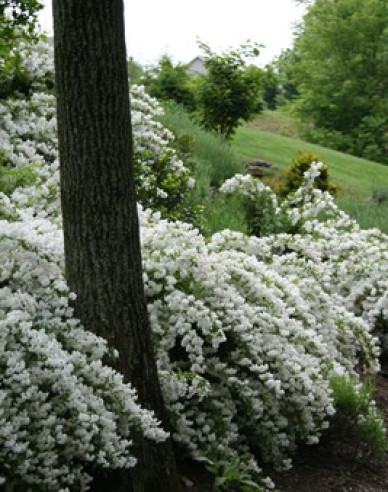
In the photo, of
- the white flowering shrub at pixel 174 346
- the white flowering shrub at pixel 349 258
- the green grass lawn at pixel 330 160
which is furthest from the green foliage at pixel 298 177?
the white flowering shrub at pixel 174 346

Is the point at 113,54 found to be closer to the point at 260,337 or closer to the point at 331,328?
the point at 260,337

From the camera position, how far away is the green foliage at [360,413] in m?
5.68

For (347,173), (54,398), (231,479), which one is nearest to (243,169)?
(347,173)

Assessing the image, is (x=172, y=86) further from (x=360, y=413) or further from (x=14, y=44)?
(x=360, y=413)

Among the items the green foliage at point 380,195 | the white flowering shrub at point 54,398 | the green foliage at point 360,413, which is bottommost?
the green foliage at point 380,195

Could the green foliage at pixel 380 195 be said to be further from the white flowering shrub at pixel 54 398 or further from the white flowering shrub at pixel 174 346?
the white flowering shrub at pixel 54 398

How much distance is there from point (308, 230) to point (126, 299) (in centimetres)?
546

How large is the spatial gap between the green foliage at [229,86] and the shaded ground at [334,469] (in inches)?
417

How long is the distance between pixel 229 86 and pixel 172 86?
3.45 meters

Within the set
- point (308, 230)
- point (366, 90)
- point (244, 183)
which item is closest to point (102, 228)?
point (308, 230)

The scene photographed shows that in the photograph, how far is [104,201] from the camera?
156 inches

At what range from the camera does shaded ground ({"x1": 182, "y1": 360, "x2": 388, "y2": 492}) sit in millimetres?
5105

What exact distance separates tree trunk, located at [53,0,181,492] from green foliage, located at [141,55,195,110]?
14.9 m

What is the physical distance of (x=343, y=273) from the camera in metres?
8.45
